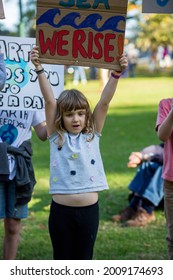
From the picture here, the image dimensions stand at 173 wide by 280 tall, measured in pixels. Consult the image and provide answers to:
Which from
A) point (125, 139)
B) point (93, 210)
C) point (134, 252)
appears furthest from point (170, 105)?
point (125, 139)

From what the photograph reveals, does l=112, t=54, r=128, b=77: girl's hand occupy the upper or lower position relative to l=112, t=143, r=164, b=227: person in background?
upper

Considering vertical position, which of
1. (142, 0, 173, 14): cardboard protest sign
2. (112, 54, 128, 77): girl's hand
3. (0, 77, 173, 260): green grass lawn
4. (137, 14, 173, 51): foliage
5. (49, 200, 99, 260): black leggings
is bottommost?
(0, 77, 173, 260): green grass lawn

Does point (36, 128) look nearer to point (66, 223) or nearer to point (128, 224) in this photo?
point (66, 223)

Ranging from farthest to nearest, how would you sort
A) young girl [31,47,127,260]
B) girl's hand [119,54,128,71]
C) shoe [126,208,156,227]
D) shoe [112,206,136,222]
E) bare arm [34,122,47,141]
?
shoe [112,206,136,222]
shoe [126,208,156,227]
bare arm [34,122,47,141]
girl's hand [119,54,128,71]
young girl [31,47,127,260]

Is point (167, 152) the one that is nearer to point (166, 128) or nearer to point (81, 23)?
point (166, 128)

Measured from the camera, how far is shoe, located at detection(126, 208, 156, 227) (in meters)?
6.64

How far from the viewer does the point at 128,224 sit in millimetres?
6645

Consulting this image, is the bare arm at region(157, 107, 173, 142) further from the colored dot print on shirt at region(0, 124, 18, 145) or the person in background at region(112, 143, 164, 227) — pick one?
the person in background at region(112, 143, 164, 227)

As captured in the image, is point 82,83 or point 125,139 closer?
point 125,139

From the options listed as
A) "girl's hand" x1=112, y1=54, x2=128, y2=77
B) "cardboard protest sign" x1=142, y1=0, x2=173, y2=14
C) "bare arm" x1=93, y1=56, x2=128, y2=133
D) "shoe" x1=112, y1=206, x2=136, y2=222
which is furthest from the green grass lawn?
"cardboard protest sign" x1=142, y1=0, x2=173, y2=14

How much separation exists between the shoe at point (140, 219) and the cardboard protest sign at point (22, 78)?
2319 millimetres

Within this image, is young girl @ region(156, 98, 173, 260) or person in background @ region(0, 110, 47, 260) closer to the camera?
young girl @ region(156, 98, 173, 260)

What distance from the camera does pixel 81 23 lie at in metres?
4.09
